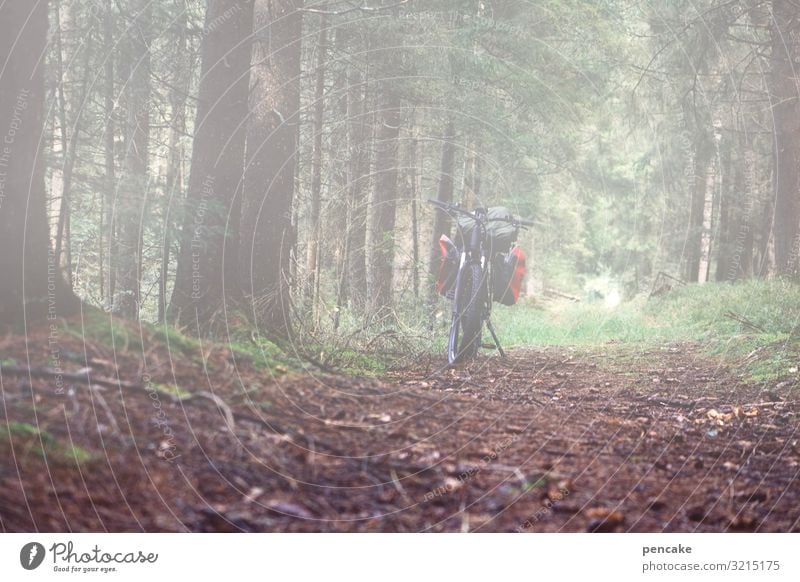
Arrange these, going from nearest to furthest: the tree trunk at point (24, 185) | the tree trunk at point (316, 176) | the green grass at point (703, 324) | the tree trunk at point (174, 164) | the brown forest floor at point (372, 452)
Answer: the brown forest floor at point (372, 452) < the tree trunk at point (24, 185) < the tree trunk at point (174, 164) < the tree trunk at point (316, 176) < the green grass at point (703, 324)

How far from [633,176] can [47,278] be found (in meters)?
3.84

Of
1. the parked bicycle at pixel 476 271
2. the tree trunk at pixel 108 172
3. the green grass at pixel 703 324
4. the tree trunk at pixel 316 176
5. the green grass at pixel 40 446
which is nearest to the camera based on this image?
the green grass at pixel 40 446

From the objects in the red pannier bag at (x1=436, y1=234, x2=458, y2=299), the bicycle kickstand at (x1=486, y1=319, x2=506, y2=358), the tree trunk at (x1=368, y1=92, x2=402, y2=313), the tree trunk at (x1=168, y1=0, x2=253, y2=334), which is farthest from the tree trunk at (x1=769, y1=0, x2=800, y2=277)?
the tree trunk at (x1=168, y1=0, x2=253, y2=334)

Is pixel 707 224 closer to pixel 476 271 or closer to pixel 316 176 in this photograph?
pixel 476 271

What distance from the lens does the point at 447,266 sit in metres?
4.85

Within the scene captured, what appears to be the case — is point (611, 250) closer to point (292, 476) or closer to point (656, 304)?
point (656, 304)

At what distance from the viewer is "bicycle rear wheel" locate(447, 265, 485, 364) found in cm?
463

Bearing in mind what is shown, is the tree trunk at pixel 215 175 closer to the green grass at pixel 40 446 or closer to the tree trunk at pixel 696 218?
the green grass at pixel 40 446

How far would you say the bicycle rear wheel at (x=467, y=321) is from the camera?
4629mm

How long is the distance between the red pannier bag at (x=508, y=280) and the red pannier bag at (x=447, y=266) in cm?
30

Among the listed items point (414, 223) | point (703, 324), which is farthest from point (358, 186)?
point (703, 324)

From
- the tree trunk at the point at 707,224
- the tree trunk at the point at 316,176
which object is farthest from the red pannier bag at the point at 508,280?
the tree trunk at the point at 707,224
